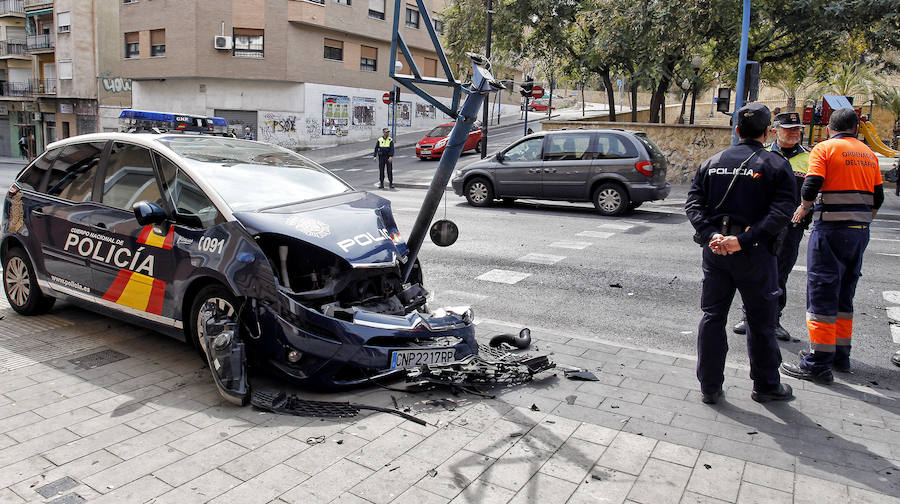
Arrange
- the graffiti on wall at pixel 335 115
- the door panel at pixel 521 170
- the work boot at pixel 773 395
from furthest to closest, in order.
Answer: the graffiti on wall at pixel 335 115 → the door panel at pixel 521 170 → the work boot at pixel 773 395

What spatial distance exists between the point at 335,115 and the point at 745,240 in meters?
34.2

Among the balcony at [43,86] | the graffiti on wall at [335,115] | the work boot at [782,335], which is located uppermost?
the balcony at [43,86]

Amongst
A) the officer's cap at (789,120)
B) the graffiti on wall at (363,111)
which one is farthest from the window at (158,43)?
the officer's cap at (789,120)

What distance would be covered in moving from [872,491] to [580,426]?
144 cm

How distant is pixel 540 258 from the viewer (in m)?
9.39

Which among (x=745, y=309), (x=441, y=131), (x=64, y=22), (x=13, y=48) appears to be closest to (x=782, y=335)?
(x=745, y=309)

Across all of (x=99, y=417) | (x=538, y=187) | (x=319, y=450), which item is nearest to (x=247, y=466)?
(x=319, y=450)

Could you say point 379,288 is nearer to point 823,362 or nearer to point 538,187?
point 823,362

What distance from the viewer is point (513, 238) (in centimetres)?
1108

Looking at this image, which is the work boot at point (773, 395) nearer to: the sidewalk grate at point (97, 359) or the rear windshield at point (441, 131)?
the sidewalk grate at point (97, 359)

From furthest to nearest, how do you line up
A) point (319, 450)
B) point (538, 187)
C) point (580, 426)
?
point (538, 187)
point (580, 426)
point (319, 450)

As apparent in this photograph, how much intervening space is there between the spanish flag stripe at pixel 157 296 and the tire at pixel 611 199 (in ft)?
34.7

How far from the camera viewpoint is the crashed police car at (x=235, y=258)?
4.24m

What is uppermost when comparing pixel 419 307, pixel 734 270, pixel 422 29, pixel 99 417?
pixel 422 29
